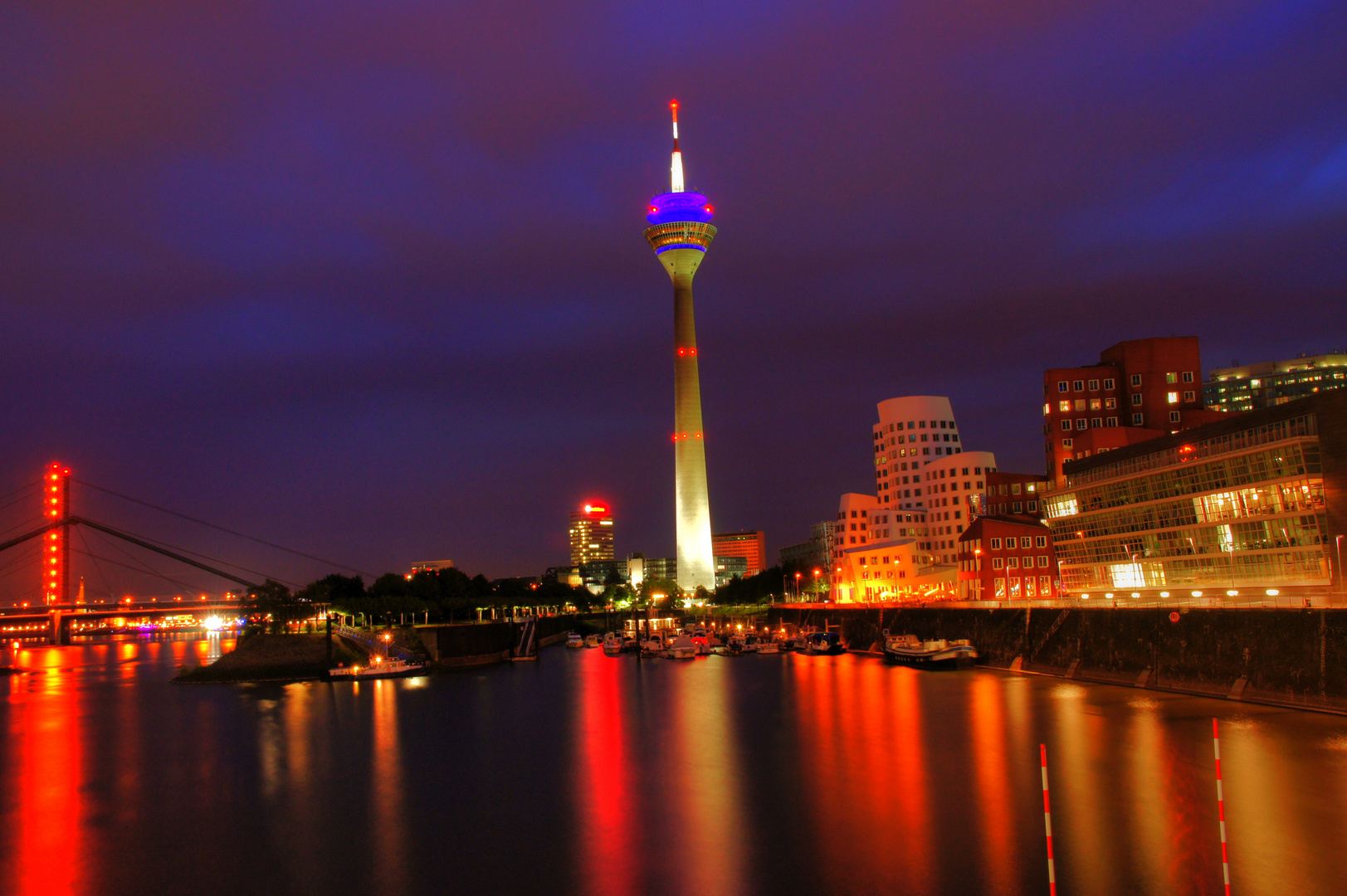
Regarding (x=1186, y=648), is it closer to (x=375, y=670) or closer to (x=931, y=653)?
(x=931, y=653)

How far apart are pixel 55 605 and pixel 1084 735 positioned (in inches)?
5361

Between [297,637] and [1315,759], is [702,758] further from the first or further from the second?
[297,637]

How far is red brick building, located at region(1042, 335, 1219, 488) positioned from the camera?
82.9 m

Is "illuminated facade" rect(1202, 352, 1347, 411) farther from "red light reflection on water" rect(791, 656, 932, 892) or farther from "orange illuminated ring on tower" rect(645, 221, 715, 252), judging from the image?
"red light reflection on water" rect(791, 656, 932, 892)

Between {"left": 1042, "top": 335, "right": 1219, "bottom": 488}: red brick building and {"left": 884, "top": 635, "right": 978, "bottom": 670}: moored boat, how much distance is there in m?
25.5

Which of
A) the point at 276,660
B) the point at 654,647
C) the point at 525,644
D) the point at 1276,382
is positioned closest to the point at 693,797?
the point at 276,660

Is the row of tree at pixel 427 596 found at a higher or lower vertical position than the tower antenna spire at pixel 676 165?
lower

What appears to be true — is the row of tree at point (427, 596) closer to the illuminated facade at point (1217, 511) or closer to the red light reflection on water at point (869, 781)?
the red light reflection on water at point (869, 781)

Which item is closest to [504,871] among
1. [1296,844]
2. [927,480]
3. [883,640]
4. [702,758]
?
[702,758]

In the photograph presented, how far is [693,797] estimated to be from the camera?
28.2 m

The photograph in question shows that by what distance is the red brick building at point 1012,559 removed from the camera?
253ft

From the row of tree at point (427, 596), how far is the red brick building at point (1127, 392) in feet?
164

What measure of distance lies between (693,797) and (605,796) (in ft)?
8.63

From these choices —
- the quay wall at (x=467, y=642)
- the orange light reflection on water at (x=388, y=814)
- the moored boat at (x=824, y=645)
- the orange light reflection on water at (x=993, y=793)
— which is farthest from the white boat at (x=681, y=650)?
the orange light reflection on water at (x=993, y=793)
